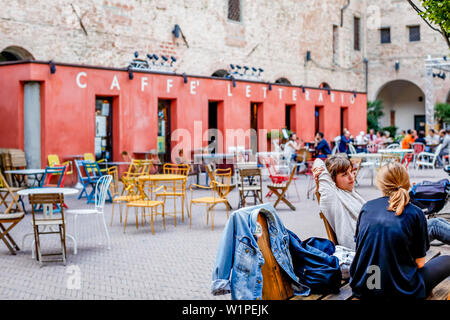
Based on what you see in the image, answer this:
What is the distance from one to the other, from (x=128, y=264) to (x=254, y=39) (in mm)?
20002

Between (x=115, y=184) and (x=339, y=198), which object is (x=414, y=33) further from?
(x=339, y=198)

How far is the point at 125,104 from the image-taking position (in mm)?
14305

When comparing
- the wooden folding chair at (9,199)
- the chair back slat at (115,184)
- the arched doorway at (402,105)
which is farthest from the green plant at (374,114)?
the wooden folding chair at (9,199)

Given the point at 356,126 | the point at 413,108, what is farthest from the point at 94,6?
the point at 413,108

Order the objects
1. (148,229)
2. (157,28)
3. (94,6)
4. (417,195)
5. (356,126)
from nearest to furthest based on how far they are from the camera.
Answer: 1. (417,195)
2. (148,229)
3. (94,6)
4. (157,28)
5. (356,126)

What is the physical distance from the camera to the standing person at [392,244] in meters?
2.86

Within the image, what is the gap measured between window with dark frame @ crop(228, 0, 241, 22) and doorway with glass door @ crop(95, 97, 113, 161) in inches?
412

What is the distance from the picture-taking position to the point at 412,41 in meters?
31.5

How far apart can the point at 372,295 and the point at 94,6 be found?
56.4ft

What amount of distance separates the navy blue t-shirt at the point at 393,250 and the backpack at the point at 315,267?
33 centimetres

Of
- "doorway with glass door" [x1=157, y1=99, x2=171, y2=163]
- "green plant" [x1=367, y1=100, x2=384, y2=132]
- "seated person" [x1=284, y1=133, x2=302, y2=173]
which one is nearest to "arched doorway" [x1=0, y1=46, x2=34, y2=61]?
"doorway with glass door" [x1=157, y1=99, x2=171, y2=163]

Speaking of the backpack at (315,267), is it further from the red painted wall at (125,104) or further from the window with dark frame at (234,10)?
the window with dark frame at (234,10)

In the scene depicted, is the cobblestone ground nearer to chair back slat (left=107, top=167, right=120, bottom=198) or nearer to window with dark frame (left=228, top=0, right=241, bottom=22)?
chair back slat (left=107, top=167, right=120, bottom=198)
